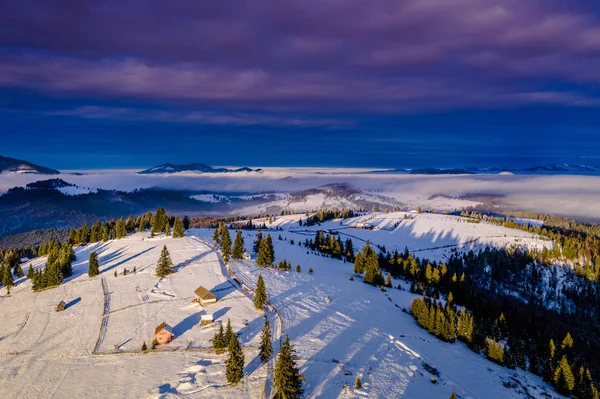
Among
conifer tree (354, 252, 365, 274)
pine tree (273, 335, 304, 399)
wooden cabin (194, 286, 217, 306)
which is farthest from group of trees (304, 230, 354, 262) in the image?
pine tree (273, 335, 304, 399)

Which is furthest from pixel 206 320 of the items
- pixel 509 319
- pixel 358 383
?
pixel 509 319

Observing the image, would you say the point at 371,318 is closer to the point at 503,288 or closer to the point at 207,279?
the point at 207,279

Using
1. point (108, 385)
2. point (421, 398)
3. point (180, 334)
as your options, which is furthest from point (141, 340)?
point (421, 398)

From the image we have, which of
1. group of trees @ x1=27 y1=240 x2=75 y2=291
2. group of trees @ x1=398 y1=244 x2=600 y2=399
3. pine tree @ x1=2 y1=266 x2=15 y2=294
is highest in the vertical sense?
group of trees @ x1=27 y1=240 x2=75 y2=291

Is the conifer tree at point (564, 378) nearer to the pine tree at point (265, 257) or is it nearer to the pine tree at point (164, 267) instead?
the pine tree at point (265, 257)

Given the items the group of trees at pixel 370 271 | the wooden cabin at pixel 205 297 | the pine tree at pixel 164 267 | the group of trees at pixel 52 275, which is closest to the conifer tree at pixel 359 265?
the group of trees at pixel 370 271

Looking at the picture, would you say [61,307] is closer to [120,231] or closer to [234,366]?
[234,366]

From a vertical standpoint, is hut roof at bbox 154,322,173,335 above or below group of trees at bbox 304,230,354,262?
above

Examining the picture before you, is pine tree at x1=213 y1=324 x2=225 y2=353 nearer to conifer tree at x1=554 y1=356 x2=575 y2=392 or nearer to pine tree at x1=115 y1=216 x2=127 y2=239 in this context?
conifer tree at x1=554 y1=356 x2=575 y2=392
